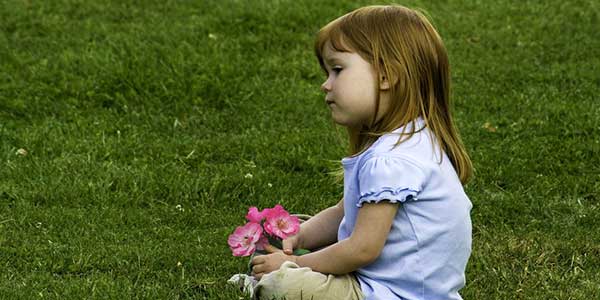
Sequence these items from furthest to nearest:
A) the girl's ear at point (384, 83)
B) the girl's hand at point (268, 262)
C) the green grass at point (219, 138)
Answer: the green grass at point (219, 138) → the girl's hand at point (268, 262) → the girl's ear at point (384, 83)

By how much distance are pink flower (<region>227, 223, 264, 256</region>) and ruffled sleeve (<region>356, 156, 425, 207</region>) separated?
A: 1.57ft

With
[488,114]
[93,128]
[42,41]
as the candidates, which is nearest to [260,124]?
[93,128]

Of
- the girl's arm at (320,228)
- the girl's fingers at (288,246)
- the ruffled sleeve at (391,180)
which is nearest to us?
the ruffled sleeve at (391,180)

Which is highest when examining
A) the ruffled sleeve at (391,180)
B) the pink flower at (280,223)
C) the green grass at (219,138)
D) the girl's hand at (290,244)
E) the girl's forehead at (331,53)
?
the girl's forehead at (331,53)

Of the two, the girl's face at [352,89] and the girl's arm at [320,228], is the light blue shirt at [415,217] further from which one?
the girl's arm at [320,228]

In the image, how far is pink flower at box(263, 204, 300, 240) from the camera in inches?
144

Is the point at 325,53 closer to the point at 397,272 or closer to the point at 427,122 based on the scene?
the point at 427,122

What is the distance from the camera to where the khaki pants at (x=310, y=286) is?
3488mm

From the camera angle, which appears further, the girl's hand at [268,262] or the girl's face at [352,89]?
the girl's hand at [268,262]

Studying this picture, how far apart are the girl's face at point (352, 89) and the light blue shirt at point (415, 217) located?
0.38 ft

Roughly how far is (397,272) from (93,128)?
128 inches

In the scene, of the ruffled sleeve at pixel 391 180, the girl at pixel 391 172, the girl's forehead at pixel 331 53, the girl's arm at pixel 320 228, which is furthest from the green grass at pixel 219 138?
the girl's forehead at pixel 331 53

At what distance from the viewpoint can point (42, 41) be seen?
7512 mm

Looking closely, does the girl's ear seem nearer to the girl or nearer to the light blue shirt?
the girl
